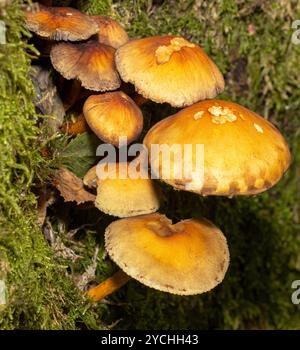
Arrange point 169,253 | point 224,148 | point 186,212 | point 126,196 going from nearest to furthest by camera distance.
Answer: point 224,148 < point 169,253 < point 126,196 < point 186,212

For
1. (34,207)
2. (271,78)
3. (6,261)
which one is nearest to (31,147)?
(34,207)

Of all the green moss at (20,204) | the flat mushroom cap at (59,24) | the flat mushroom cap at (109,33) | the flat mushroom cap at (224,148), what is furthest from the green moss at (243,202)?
the flat mushroom cap at (224,148)

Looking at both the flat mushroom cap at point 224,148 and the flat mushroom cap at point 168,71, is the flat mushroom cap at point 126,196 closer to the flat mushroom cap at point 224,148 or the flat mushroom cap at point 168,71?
the flat mushroom cap at point 224,148

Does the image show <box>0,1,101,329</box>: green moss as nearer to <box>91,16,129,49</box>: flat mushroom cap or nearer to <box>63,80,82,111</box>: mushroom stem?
<box>63,80,82,111</box>: mushroom stem

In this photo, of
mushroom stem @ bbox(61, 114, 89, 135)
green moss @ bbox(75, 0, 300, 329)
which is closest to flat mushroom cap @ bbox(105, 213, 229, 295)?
mushroom stem @ bbox(61, 114, 89, 135)

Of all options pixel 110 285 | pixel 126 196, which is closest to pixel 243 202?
pixel 110 285

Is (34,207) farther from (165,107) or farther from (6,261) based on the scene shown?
(165,107)

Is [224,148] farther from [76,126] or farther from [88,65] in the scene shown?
[76,126]
